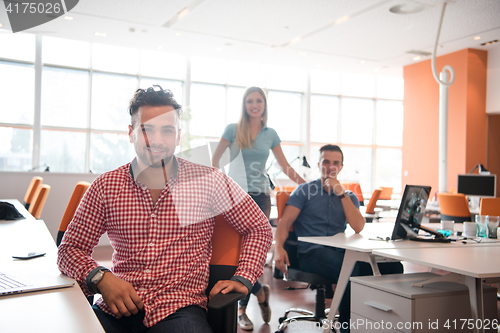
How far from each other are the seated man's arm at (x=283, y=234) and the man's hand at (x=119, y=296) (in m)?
1.37

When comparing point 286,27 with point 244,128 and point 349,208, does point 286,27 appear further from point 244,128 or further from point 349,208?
point 349,208

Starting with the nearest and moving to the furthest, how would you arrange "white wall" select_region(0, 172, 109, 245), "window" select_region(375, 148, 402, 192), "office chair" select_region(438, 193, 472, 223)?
"office chair" select_region(438, 193, 472, 223), "white wall" select_region(0, 172, 109, 245), "window" select_region(375, 148, 402, 192)

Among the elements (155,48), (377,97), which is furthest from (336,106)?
(155,48)

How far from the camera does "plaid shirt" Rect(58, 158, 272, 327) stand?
136 cm

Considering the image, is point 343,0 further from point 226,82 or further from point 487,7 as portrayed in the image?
point 226,82

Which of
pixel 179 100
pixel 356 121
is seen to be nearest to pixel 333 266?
pixel 179 100

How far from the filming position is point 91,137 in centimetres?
880

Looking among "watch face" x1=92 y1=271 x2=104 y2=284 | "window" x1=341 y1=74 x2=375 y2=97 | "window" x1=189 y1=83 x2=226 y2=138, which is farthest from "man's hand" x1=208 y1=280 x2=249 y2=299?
"window" x1=341 y1=74 x2=375 y2=97

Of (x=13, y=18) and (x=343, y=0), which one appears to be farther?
(x=13, y=18)

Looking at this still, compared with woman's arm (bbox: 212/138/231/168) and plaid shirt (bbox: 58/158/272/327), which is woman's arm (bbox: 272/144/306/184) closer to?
woman's arm (bbox: 212/138/231/168)

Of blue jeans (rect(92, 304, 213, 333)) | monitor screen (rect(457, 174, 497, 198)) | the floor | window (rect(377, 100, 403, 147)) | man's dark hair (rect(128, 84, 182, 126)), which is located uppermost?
window (rect(377, 100, 403, 147))

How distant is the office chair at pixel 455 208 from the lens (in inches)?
192

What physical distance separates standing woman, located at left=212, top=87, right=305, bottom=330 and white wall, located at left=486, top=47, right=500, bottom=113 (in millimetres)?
6820

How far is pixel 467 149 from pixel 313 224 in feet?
21.2
